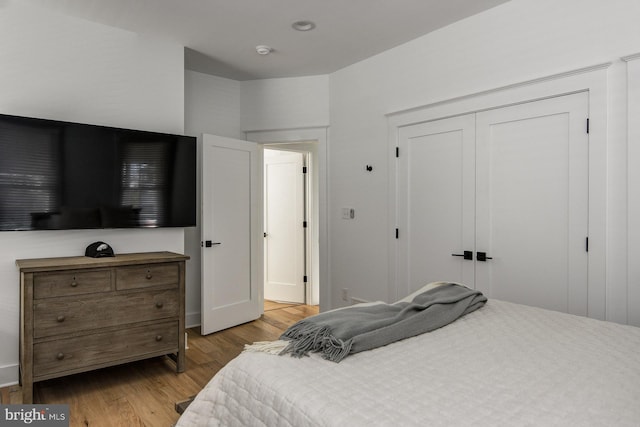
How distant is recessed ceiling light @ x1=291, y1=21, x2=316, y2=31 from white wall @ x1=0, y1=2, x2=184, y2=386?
3.66ft

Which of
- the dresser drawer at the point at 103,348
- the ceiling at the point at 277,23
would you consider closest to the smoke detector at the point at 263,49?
the ceiling at the point at 277,23

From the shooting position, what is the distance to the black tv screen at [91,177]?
2801mm

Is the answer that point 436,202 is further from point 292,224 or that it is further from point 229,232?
point 292,224

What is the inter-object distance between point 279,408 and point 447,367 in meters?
0.58

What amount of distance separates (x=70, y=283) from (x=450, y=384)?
2.51 metres

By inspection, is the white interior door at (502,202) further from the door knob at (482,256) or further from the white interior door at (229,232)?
the white interior door at (229,232)

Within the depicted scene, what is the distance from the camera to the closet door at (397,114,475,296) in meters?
3.28

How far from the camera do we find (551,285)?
110 inches

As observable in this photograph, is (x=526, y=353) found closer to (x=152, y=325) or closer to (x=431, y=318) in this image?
(x=431, y=318)


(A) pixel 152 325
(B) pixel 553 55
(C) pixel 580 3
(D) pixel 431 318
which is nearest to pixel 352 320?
(D) pixel 431 318

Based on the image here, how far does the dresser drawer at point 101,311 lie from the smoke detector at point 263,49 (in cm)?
226

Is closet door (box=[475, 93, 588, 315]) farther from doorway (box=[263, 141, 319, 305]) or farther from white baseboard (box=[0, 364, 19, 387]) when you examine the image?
white baseboard (box=[0, 364, 19, 387])

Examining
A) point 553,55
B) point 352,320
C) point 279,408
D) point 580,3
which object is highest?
point 580,3

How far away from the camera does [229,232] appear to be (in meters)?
4.40
